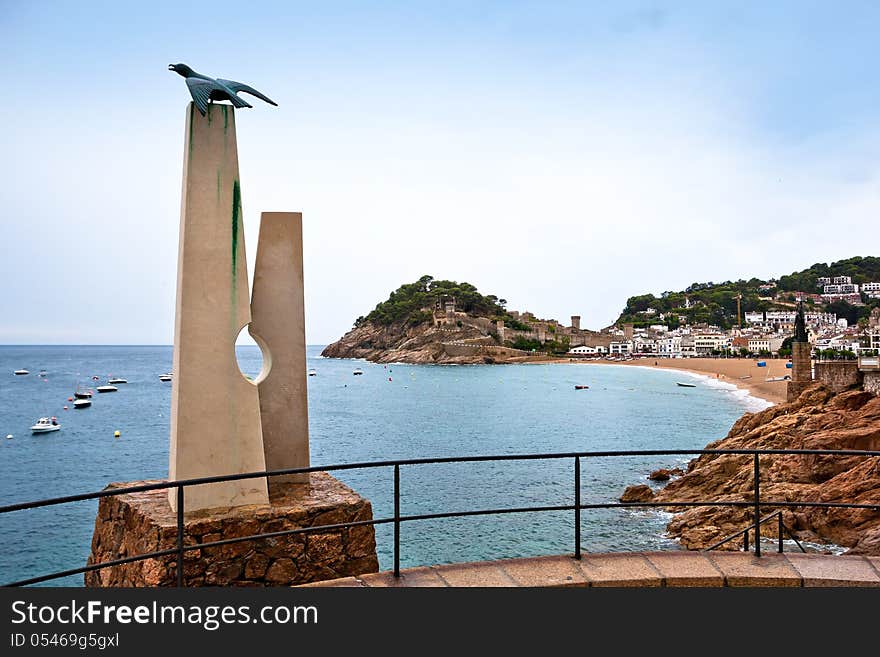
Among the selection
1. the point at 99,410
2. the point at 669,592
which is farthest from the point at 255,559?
the point at 99,410

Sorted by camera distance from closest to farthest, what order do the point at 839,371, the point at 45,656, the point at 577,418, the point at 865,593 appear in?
the point at 45,656 < the point at 865,593 < the point at 839,371 < the point at 577,418

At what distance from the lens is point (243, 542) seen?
22.8 feet

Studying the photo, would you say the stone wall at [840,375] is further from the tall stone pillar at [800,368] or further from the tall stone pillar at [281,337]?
the tall stone pillar at [281,337]

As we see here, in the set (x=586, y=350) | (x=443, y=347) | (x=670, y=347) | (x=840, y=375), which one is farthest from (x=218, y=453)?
(x=586, y=350)

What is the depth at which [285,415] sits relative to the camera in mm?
8430

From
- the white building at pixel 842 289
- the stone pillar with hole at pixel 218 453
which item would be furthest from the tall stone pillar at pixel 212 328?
the white building at pixel 842 289

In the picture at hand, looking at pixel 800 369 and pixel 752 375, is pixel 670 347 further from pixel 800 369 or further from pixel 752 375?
pixel 800 369

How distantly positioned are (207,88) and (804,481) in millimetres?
17298

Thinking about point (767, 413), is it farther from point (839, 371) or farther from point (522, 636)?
point (522, 636)

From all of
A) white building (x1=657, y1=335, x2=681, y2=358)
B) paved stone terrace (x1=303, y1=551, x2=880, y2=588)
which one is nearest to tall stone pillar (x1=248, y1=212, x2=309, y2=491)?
paved stone terrace (x1=303, y1=551, x2=880, y2=588)

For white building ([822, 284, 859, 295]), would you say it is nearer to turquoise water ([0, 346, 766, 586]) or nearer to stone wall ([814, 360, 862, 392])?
turquoise water ([0, 346, 766, 586])

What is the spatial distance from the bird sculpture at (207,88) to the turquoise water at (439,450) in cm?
1273

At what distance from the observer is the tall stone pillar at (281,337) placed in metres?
8.36

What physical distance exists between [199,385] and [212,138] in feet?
8.91
